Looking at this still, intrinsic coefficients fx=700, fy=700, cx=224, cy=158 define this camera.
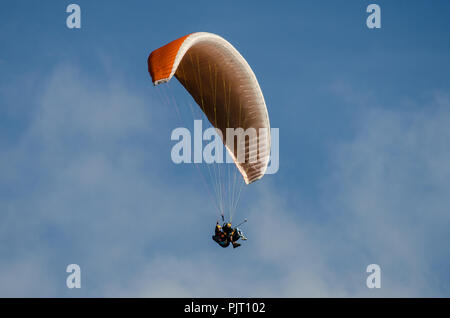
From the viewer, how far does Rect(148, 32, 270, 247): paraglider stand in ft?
103

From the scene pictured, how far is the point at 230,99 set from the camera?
109 feet

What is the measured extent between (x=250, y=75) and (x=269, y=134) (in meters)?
3.16

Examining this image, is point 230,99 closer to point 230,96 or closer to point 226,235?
point 230,96

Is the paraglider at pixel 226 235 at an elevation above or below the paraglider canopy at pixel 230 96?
below

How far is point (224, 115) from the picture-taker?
34094 mm

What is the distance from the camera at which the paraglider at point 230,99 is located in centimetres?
3148

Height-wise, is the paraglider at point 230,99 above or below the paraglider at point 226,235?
above

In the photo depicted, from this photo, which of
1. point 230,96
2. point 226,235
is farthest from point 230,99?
point 226,235
